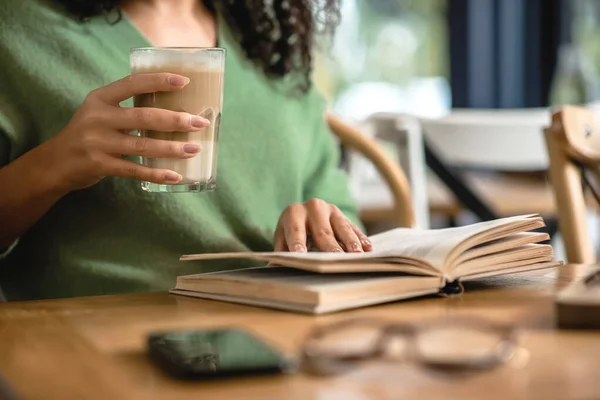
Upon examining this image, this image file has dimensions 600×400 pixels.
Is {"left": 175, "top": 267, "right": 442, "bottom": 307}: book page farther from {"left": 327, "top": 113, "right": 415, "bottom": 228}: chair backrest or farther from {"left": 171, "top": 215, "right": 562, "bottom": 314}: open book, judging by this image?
{"left": 327, "top": 113, "right": 415, "bottom": 228}: chair backrest

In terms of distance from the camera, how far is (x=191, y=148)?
1043 mm

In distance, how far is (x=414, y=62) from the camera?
4605 millimetres

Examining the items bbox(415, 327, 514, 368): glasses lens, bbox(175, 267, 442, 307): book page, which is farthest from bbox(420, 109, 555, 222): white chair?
bbox(415, 327, 514, 368): glasses lens

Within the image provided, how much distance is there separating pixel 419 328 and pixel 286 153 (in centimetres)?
88

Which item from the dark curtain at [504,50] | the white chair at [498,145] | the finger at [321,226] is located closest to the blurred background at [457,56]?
the dark curtain at [504,50]

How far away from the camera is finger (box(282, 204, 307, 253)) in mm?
1149

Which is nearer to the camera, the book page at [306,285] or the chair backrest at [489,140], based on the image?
the book page at [306,285]

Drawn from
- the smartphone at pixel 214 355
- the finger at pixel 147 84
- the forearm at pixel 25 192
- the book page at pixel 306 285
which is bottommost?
the smartphone at pixel 214 355

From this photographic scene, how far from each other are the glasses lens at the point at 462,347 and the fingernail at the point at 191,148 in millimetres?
366

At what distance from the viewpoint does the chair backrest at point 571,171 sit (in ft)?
4.89

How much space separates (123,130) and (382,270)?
1.02 feet

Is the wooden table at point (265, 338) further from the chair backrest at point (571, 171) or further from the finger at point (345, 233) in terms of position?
the chair backrest at point (571, 171)

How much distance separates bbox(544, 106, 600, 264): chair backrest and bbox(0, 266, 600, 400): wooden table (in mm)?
402

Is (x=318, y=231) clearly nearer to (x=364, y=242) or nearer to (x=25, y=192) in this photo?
(x=364, y=242)
